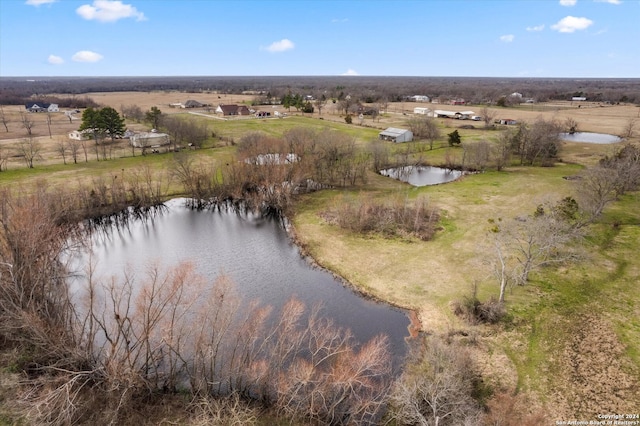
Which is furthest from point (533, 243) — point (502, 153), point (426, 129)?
point (426, 129)

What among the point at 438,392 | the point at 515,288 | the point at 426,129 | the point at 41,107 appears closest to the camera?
the point at 438,392

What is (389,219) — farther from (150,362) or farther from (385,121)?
(385,121)

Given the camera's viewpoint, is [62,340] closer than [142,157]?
Yes

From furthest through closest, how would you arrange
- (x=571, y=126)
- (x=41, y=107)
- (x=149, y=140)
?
(x=41, y=107), (x=571, y=126), (x=149, y=140)

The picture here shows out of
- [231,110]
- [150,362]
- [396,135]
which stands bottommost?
[150,362]

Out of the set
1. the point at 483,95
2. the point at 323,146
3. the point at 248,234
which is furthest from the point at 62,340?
the point at 483,95

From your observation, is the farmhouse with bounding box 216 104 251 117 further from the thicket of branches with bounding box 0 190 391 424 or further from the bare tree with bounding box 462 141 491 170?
the thicket of branches with bounding box 0 190 391 424

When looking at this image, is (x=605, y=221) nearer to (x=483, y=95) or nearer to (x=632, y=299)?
(x=632, y=299)
